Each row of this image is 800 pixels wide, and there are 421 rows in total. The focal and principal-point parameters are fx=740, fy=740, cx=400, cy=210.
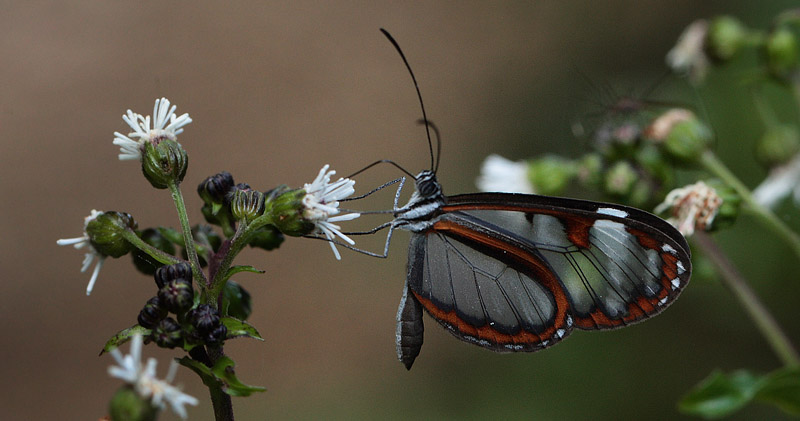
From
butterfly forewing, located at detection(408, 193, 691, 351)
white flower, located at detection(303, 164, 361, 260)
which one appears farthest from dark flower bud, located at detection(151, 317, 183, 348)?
butterfly forewing, located at detection(408, 193, 691, 351)

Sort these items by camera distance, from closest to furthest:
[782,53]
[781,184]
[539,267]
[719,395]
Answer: [719,395] → [539,267] → [782,53] → [781,184]

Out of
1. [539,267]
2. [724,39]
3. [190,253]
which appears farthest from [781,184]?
[190,253]

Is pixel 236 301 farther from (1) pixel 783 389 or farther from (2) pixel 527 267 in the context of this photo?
(1) pixel 783 389

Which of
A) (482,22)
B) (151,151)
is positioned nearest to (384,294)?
(482,22)

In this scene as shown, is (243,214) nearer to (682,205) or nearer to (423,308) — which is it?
(423,308)

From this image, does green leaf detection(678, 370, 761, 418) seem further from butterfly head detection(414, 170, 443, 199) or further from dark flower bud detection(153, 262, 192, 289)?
dark flower bud detection(153, 262, 192, 289)

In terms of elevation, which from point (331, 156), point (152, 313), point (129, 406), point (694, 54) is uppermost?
point (331, 156)
